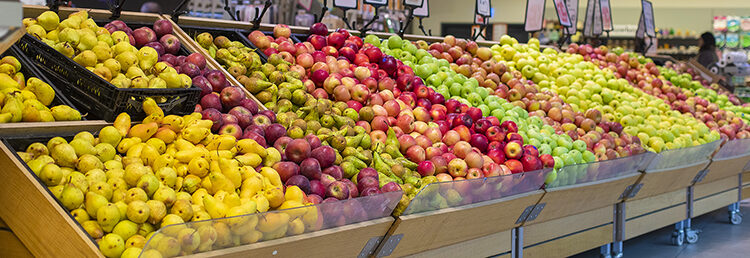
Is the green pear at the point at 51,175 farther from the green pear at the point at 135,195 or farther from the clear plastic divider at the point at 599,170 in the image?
the clear plastic divider at the point at 599,170

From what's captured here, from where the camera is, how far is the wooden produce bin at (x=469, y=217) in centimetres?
240

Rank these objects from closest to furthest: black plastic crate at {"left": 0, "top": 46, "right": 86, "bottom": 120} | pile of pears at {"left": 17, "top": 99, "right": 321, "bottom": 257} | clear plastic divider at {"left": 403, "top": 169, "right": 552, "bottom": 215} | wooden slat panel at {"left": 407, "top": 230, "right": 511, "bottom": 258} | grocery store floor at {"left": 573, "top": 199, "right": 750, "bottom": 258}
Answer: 1. pile of pears at {"left": 17, "top": 99, "right": 321, "bottom": 257}
2. black plastic crate at {"left": 0, "top": 46, "right": 86, "bottom": 120}
3. clear plastic divider at {"left": 403, "top": 169, "right": 552, "bottom": 215}
4. wooden slat panel at {"left": 407, "top": 230, "right": 511, "bottom": 258}
5. grocery store floor at {"left": 573, "top": 199, "right": 750, "bottom": 258}

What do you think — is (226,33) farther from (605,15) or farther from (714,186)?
(605,15)

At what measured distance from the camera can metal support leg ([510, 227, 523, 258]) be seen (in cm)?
311

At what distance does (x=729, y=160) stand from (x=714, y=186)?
27 centimetres

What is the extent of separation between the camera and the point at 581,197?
3418 mm

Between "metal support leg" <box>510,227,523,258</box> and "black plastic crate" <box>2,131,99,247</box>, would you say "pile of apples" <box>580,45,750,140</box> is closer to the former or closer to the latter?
"metal support leg" <box>510,227,523,258</box>

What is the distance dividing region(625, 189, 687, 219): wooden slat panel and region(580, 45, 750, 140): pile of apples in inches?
41.0

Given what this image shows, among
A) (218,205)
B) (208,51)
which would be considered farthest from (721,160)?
(218,205)

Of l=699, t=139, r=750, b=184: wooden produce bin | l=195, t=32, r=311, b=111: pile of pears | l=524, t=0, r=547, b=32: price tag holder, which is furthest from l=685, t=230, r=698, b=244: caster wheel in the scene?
l=195, t=32, r=311, b=111: pile of pears

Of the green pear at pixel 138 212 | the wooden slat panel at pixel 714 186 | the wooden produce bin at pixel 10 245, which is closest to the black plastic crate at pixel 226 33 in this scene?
the wooden produce bin at pixel 10 245

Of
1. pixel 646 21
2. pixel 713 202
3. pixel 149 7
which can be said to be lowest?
pixel 713 202

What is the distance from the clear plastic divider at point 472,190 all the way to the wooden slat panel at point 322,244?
0.17 metres

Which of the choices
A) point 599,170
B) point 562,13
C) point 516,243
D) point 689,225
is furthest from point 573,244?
point 562,13
